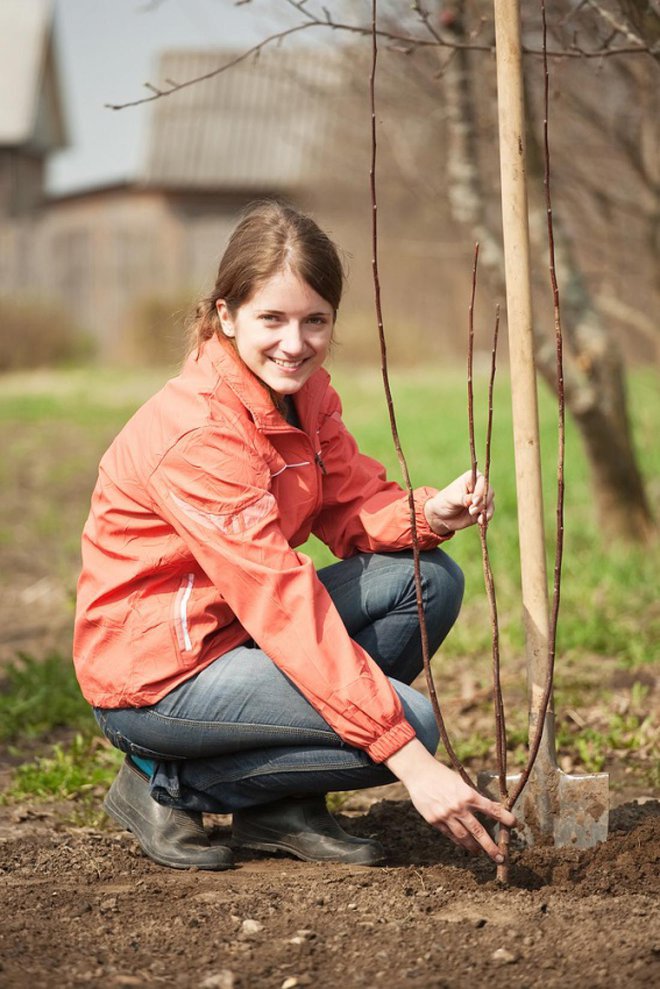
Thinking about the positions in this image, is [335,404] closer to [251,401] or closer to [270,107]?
[251,401]

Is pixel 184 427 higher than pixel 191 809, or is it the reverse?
pixel 184 427

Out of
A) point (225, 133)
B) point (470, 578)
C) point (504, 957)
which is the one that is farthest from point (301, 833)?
point (225, 133)

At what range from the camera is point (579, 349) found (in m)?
5.44

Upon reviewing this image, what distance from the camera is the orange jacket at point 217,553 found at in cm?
239

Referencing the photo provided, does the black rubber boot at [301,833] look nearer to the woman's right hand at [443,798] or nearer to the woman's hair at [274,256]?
the woman's right hand at [443,798]

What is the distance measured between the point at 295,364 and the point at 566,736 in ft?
5.37

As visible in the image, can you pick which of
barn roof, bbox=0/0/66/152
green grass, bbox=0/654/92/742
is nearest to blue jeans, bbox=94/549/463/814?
green grass, bbox=0/654/92/742

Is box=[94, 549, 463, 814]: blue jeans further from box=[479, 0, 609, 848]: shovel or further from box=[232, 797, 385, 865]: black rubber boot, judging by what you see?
box=[479, 0, 609, 848]: shovel

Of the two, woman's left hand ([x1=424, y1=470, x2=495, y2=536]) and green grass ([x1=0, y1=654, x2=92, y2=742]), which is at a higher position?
woman's left hand ([x1=424, y1=470, x2=495, y2=536])

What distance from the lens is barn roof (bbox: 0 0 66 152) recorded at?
27.5 meters

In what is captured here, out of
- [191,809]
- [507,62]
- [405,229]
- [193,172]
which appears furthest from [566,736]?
[193,172]

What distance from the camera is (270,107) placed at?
82.0ft

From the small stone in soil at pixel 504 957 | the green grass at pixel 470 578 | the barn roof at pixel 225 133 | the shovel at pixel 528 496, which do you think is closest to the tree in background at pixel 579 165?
the green grass at pixel 470 578

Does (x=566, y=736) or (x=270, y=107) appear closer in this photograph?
(x=566, y=736)
